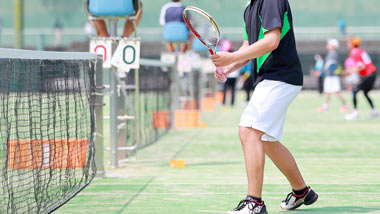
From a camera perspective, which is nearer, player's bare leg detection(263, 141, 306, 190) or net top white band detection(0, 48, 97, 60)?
net top white band detection(0, 48, 97, 60)

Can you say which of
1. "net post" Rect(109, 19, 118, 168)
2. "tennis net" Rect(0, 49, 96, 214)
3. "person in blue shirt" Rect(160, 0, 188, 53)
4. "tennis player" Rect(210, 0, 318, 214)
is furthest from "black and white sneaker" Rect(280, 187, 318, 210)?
"person in blue shirt" Rect(160, 0, 188, 53)

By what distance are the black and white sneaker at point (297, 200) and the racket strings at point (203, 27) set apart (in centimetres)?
121

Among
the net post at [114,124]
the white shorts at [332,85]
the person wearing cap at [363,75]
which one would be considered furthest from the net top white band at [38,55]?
the white shorts at [332,85]

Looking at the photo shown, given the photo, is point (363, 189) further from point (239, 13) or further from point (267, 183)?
point (239, 13)

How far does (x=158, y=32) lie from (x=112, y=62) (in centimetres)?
2673

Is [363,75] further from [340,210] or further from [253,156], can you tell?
[253,156]

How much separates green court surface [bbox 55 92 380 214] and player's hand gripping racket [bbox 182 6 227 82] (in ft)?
3.90

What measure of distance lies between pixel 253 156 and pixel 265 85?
0.47 meters

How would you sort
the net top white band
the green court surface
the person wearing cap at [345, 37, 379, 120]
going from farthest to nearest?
the person wearing cap at [345, 37, 379, 120], the green court surface, the net top white band

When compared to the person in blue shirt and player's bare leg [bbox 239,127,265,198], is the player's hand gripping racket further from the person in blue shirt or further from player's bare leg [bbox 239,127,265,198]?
the person in blue shirt

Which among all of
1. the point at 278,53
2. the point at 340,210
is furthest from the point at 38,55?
the point at 340,210

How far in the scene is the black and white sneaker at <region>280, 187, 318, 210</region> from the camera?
522cm

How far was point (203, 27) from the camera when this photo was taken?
5.08 meters

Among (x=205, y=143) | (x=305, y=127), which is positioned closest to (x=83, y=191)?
(x=205, y=143)
